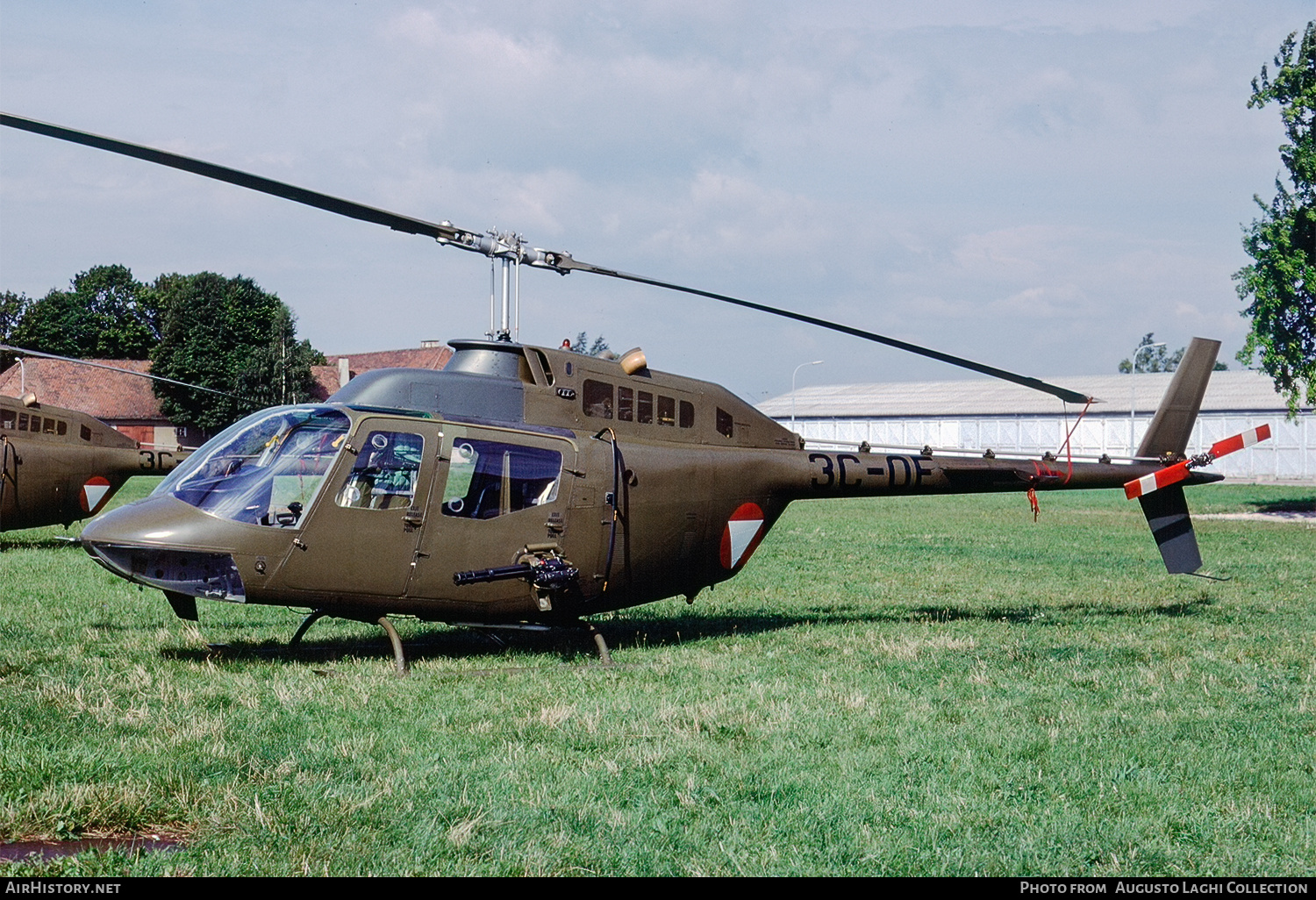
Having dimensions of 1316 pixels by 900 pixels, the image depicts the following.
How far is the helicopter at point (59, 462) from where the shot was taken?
19344 mm

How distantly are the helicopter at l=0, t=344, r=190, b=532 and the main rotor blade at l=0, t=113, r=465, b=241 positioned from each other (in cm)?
1175

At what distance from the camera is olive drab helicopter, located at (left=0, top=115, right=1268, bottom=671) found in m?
9.09

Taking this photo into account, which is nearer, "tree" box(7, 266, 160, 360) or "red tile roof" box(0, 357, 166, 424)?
"red tile roof" box(0, 357, 166, 424)

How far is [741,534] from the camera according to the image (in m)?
11.8

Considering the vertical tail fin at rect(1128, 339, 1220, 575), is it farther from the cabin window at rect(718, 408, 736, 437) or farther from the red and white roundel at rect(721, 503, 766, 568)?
the cabin window at rect(718, 408, 736, 437)

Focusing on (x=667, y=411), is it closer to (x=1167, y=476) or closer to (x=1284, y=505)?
(x=1167, y=476)

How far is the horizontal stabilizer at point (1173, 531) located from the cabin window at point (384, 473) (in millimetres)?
9199

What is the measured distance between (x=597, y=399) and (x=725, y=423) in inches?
66.3

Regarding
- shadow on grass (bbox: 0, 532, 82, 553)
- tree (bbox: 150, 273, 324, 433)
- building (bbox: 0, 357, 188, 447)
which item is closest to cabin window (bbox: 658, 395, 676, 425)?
shadow on grass (bbox: 0, 532, 82, 553)

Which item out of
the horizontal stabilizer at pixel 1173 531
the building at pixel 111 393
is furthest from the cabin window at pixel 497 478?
the building at pixel 111 393

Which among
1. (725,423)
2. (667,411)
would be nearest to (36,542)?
(667,411)

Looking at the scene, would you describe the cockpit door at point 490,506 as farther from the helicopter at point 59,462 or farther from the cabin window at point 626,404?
the helicopter at point 59,462

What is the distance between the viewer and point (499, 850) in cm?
538
